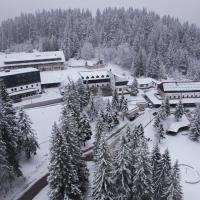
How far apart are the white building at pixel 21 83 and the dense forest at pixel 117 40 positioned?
40.5m

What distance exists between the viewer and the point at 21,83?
229ft

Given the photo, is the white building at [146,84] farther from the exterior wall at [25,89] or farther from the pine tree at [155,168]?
the pine tree at [155,168]

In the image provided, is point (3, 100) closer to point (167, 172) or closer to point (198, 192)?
point (167, 172)

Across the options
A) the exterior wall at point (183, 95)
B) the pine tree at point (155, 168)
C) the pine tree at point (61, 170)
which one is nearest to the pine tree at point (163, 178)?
the pine tree at point (155, 168)

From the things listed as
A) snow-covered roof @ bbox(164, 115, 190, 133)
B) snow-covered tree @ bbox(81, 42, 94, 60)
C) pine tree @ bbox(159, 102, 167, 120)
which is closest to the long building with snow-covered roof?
snow-covered roof @ bbox(164, 115, 190, 133)

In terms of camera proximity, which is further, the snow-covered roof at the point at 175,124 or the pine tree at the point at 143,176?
the snow-covered roof at the point at 175,124

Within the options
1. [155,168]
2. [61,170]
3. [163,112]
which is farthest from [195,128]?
[61,170]

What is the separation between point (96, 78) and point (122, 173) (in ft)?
174

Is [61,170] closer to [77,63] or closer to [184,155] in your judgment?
[184,155]

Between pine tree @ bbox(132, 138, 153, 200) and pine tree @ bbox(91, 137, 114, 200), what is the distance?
3220 millimetres

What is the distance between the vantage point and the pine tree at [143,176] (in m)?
31.1

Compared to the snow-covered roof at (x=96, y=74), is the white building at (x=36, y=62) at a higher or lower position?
higher

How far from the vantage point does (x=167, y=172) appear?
34.0m

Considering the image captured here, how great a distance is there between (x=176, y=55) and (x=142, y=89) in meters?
35.9
